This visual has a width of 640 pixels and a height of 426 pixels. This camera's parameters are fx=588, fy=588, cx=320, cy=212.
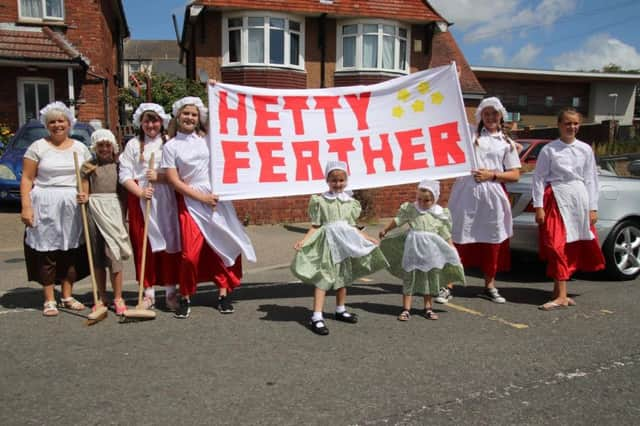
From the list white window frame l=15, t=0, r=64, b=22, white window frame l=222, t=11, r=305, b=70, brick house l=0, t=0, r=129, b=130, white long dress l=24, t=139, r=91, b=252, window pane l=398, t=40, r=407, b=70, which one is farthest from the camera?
window pane l=398, t=40, r=407, b=70

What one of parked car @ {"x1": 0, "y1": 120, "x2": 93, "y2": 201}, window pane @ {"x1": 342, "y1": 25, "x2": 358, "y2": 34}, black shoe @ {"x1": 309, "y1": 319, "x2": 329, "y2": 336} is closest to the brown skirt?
black shoe @ {"x1": 309, "y1": 319, "x2": 329, "y2": 336}

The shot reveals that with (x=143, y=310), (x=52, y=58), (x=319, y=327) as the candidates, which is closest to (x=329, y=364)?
(x=319, y=327)

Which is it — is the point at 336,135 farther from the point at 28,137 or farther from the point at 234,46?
the point at 234,46

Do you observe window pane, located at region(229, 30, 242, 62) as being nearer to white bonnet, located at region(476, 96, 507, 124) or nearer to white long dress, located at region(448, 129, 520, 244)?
white bonnet, located at region(476, 96, 507, 124)

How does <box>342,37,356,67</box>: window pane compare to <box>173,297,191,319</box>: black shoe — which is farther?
<box>342,37,356,67</box>: window pane

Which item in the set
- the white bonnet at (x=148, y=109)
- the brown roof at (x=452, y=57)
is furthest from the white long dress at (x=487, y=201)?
the brown roof at (x=452, y=57)

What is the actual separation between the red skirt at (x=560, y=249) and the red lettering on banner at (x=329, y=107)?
2.13 m

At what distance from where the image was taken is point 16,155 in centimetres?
1171

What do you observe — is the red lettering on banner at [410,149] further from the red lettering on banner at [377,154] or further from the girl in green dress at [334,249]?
the girl in green dress at [334,249]

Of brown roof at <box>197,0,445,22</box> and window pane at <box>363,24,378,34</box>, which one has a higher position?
brown roof at <box>197,0,445,22</box>

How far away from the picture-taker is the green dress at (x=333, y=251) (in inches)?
189

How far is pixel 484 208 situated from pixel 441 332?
4.98 ft

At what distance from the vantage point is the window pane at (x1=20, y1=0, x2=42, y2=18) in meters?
18.7

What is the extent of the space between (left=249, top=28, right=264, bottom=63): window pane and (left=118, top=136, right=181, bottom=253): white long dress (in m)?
16.8
